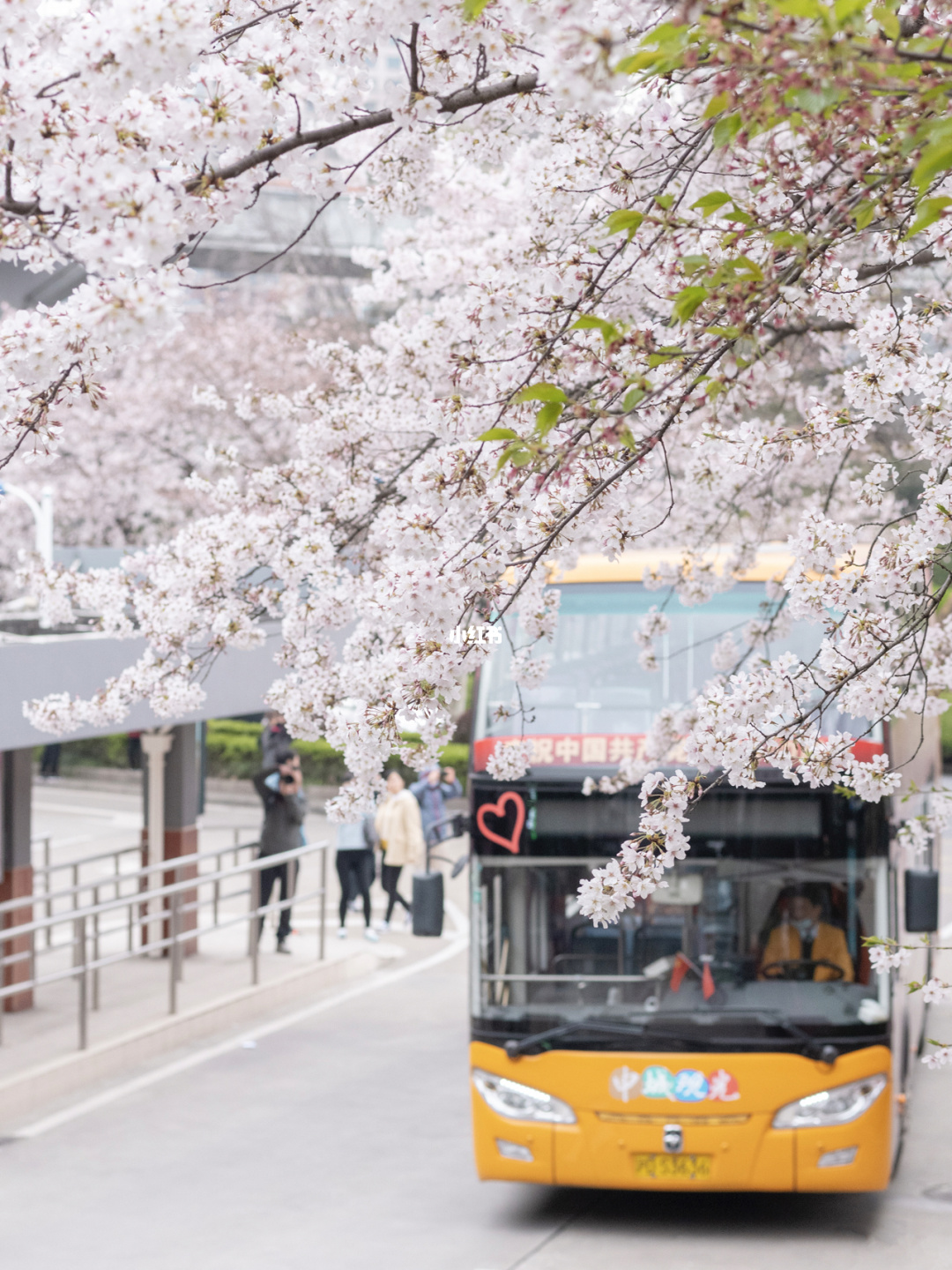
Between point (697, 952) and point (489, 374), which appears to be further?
point (697, 952)

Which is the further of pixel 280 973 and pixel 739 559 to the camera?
pixel 280 973

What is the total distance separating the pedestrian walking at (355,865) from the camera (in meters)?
15.1

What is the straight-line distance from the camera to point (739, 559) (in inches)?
287

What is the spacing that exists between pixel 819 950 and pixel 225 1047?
527 centimetres

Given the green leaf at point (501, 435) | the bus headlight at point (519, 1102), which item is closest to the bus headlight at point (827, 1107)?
the bus headlight at point (519, 1102)

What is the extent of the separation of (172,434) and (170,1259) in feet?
77.5

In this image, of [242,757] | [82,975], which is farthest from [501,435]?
[242,757]

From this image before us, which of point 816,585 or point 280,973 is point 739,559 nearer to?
point 816,585

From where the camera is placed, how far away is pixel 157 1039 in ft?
36.7

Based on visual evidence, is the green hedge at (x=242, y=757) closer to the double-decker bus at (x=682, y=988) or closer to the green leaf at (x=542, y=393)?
the double-decker bus at (x=682, y=988)

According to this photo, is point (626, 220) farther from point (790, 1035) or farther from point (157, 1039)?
point (157, 1039)

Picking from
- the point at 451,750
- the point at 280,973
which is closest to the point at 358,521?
the point at 280,973

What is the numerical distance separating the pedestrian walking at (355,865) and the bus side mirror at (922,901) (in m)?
7.83

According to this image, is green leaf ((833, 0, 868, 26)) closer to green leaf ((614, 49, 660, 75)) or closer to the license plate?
green leaf ((614, 49, 660, 75))
